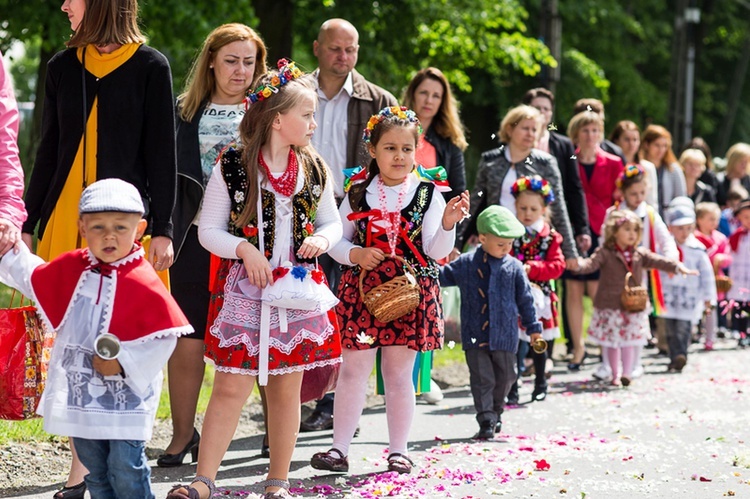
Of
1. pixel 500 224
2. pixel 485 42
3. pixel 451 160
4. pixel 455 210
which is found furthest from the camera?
pixel 485 42

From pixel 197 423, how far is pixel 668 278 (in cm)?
604

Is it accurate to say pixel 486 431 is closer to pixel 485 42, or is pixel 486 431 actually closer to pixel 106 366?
pixel 106 366

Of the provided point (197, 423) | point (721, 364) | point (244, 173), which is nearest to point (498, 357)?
point (197, 423)

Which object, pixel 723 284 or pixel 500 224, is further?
pixel 723 284

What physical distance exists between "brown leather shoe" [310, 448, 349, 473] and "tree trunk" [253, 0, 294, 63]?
1184 cm

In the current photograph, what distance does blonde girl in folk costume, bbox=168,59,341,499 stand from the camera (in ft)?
18.8

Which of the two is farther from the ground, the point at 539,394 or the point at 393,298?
the point at 393,298

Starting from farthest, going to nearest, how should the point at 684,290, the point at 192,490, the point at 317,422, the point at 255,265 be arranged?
1. the point at 684,290
2. the point at 317,422
3. the point at 255,265
4. the point at 192,490

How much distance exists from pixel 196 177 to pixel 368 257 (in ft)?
3.28

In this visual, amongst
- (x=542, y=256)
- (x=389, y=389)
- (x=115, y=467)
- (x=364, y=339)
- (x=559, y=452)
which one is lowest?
(x=559, y=452)

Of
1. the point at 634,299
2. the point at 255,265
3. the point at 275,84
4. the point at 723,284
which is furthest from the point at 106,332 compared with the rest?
the point at 723,284

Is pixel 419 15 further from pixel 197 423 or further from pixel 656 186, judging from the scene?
pixel 197 423

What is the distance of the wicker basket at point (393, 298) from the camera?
675 centimetres

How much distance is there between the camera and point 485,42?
2166 cm
